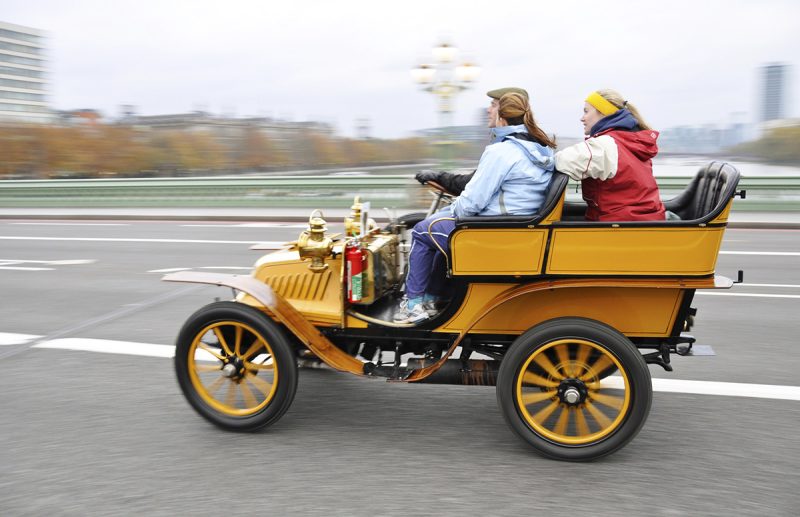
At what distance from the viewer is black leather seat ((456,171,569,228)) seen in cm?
311

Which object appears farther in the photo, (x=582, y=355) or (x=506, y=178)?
(x=506, y=178)

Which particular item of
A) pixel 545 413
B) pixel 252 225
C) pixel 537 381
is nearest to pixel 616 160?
pixel 537 381

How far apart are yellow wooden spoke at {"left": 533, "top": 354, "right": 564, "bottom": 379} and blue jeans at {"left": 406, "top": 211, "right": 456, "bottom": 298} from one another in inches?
25.2

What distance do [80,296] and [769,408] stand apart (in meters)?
6.17

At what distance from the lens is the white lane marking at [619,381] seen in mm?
4035

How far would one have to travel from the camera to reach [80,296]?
23.0 ft

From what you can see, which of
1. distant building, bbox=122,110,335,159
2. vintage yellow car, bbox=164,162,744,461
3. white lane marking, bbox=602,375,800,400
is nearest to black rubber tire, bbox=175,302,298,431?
vintage yellow car, bbox=164,162,744,461

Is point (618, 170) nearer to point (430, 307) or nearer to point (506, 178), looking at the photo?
point (506, 178)

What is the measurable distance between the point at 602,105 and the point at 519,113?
0.39m

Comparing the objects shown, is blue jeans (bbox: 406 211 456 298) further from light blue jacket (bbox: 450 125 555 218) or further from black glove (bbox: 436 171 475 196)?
black glove (bbox: 436 171 475 196)

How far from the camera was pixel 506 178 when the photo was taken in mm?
3277

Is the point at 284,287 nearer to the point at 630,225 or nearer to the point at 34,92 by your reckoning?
the point at 630,225

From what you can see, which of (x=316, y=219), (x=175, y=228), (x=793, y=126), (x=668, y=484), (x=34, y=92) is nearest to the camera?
(x=668, y=484)

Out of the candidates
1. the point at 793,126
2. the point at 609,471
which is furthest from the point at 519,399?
the point at 793,126
